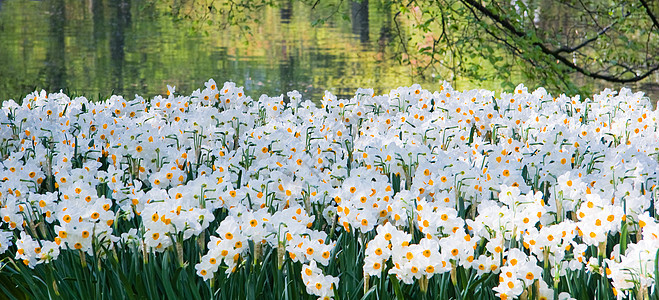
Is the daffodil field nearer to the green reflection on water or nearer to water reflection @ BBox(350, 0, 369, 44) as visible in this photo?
the green reflection on water

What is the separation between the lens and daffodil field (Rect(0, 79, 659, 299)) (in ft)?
7.00

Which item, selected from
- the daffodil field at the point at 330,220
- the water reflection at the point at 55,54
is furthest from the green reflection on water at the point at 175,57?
the daffodil field at the point at 330,220

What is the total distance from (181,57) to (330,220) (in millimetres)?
12796

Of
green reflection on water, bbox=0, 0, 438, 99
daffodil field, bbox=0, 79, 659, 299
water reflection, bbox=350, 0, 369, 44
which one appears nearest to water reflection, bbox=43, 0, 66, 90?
green reflection on water, bbox=0, 0, 438, 99

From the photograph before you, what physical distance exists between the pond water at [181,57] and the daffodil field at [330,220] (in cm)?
297

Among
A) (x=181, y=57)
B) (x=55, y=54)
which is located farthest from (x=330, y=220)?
(x=55, y=54)

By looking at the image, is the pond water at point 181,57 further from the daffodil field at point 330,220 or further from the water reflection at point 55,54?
the daffodil field at point 330,220

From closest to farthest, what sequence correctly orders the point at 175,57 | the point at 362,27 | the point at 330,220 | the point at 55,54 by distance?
the point at 330,220
the point at 55,54
the point at 175,57
the point at 362,27

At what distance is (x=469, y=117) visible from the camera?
4.35 meters

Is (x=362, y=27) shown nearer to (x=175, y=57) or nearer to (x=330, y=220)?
(x=175, y=57)

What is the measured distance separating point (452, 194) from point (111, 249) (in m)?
1.39

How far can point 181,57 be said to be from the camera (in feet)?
48.7

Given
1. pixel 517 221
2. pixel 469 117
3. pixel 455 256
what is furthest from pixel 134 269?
pixel 469 117

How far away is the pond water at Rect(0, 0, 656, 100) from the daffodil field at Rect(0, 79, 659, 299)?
9.73 ft
